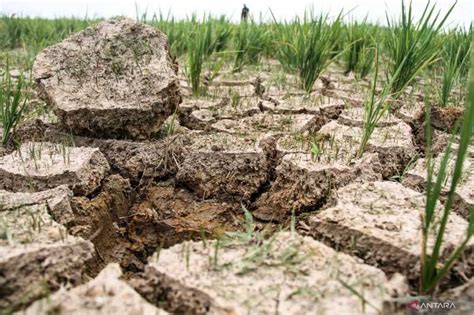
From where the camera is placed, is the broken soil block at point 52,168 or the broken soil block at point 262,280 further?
the broken soil block at point 52,168

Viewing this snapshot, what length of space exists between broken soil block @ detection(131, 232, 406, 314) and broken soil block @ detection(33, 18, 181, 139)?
0.93 m

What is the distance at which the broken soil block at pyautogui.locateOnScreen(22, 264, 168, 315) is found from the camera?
1045mm

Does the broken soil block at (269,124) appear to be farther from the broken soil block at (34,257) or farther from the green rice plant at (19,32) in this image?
the green rice plant at (19,32)

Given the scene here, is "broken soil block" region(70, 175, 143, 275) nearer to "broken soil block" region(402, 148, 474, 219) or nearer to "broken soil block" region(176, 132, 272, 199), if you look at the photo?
"broken soil block" region(176, 132, 272, 199)

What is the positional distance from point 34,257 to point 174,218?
735 millimetres

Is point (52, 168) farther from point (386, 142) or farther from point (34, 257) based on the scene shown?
point (386, 142)

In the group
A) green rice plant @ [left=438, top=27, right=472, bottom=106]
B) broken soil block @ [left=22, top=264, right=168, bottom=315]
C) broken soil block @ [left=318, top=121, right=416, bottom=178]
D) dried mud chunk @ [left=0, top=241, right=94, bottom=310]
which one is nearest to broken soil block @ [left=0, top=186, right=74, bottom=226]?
dried mud chunk @ [left=0, top=241, right=94, bottom=310]

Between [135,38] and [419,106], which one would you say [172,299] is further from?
[419,106]

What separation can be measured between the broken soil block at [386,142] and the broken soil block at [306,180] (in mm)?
85

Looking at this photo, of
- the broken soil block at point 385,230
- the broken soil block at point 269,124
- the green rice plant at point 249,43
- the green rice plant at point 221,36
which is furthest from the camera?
the green rice plant at point 221,36

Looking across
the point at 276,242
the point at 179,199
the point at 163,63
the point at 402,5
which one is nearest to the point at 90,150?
the point at 179,199

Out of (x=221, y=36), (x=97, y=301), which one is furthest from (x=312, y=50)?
(x=97, y=301)

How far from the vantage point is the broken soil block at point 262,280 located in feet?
3.55

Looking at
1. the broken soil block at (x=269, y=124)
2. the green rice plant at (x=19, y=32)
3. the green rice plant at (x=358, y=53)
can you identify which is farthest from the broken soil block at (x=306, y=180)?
the green rice plant at (x=19, y=32)
